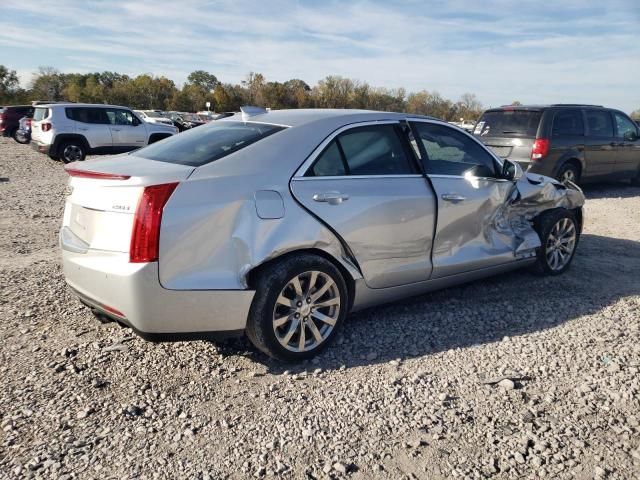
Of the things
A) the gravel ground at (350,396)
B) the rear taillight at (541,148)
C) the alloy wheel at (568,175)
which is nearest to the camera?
the gravel ground at (350,396)

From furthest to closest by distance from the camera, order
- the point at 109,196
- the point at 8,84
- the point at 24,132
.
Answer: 1. the point at 8,84
2. the point at 24,132
3. the point at 109,196

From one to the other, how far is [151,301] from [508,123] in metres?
8.51

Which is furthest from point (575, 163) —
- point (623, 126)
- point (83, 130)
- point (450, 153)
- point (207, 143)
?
point (83, 130)

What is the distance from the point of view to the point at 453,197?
13.8ft

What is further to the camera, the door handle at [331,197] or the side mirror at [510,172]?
the side mirror at [510,172]

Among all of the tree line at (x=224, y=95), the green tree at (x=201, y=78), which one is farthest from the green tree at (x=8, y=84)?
the green tree at (x=201, y=78)

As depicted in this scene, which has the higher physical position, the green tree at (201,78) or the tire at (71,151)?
the green tree at (201,78)

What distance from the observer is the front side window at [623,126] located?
11.0m

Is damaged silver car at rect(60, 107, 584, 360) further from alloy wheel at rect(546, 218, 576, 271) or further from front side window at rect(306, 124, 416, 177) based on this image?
alloy wheel at rect(546, 218, 576, 271)

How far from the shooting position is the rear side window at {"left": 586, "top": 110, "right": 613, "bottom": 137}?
34.0 ft

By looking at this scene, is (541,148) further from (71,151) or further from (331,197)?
(71,151)

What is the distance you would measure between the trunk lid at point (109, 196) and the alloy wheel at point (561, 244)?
3.75 metres

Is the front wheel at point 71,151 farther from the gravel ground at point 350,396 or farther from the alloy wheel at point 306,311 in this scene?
the alloy wheel at point 306,311

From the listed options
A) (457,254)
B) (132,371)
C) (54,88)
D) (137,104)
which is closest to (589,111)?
(457,254)
